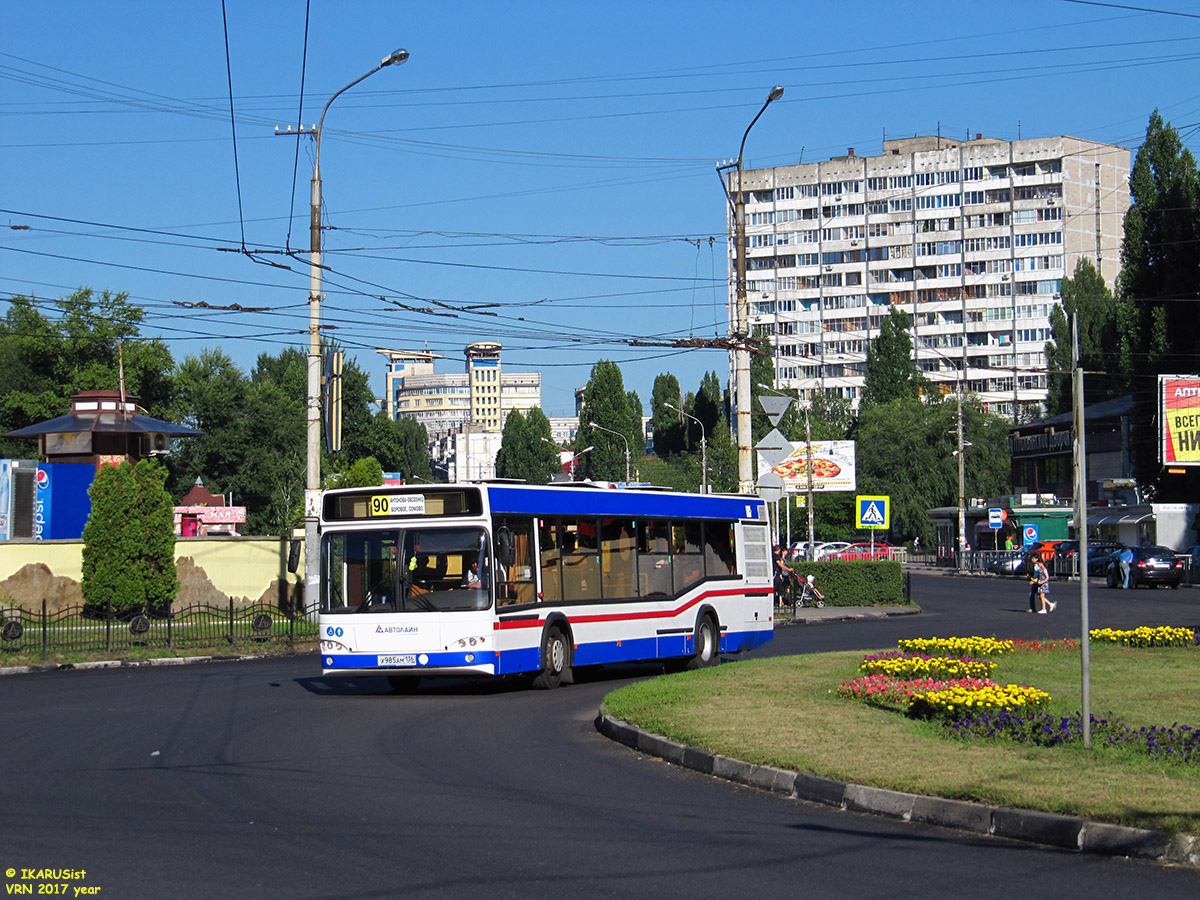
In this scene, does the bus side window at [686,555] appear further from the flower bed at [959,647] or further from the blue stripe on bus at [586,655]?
the flower bed at [959,647]

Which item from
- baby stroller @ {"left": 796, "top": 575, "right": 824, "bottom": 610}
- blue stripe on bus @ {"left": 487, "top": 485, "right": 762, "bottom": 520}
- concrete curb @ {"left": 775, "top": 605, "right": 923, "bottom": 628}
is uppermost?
blue stripe on bus @ {"left": 487, "top": 485, "right": 762, "bottom": 520}

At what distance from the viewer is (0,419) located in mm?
80000

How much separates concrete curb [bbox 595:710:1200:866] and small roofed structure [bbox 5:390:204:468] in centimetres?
3732

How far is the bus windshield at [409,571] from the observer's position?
17.1 meters

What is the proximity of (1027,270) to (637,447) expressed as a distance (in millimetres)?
40511

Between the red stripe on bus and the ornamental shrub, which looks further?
the red stripe on bus

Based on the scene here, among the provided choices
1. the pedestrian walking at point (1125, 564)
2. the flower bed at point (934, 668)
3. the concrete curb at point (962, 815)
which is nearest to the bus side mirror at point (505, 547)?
the flower bed at point (934, 668)

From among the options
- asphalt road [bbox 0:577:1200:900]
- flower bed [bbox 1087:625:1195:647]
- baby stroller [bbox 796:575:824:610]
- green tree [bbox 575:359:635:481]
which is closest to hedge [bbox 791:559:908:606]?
baby stroller [bbox 796:575:824:610]

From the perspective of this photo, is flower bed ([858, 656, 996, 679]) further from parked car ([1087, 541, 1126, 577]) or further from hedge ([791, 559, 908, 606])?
parked car ([1087, 541, 1126, 577])

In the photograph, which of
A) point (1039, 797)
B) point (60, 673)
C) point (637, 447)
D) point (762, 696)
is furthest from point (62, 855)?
point (637, 447)

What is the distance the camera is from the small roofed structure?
44.3 meters

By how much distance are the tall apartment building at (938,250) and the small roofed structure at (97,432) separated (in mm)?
81399

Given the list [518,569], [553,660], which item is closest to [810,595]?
[553,660]

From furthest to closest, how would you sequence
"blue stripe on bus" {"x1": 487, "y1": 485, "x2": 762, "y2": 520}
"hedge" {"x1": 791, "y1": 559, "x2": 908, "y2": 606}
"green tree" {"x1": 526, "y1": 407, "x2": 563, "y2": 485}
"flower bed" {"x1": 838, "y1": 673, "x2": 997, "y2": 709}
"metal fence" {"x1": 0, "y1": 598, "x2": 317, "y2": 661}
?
"green tree" {"x1": 526, "y1": 407, "x2": 563, "y2": 485}
"hedge" {"x1": 791, "y1": 559, "x2": 908, "y2": 606}
"metal fence" {"x1": 0, "y1": 598, "x2": 317, "y2": 661}
"blue stripe on bus" {"x1": 487, "y1": 485, "x2": 762, "y2": 520}
"flower bed" {"x1": 838, "y1": 673, "x2": 997, "y2": 709}
